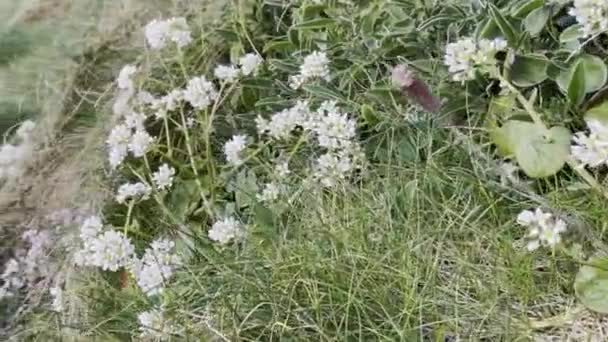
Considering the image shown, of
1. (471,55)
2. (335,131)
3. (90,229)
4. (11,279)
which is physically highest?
(471,55)

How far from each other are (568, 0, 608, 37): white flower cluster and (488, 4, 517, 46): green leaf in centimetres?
9

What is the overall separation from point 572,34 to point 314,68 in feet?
1.23

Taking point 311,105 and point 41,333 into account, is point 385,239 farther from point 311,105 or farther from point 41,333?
point 41,333

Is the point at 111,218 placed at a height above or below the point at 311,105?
below

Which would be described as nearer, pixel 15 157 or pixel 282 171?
pixel 282 171

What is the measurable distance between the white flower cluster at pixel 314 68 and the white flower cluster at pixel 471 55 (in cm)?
24

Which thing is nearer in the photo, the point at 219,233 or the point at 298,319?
the point at 298,319

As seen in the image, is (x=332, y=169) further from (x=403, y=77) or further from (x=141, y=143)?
(x=141, y=143)

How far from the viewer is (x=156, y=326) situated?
4.08ft

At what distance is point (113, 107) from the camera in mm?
1693

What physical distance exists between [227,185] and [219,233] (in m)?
0.14

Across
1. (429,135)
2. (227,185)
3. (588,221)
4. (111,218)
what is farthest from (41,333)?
(588,221)

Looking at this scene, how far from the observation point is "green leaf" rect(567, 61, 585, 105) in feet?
4.07

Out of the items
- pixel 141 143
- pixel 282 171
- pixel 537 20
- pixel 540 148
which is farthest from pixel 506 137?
pixel 141 143
